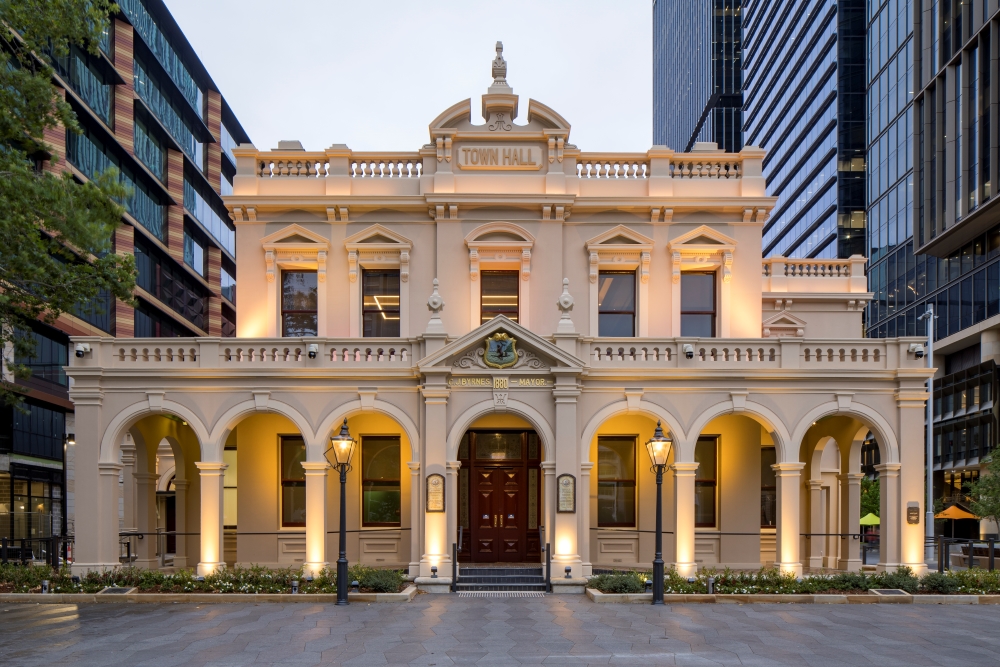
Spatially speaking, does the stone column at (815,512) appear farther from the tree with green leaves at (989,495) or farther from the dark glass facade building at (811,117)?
the dark glass facade building at (811,117)

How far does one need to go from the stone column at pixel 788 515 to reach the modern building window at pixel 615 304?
5.60 m

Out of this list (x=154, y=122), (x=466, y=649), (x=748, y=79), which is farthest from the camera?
(x=748, y=79)

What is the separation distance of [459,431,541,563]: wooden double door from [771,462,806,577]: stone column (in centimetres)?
622

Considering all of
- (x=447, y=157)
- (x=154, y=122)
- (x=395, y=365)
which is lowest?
(x=395, y=365)

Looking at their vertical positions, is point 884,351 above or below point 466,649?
above

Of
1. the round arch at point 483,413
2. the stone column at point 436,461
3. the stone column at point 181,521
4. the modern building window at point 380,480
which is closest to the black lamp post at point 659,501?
the round arch at point 483,413

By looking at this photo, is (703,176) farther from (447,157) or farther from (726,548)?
(726,548)

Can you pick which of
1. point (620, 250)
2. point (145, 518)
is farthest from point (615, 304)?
point (145, 518)

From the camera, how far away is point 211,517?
2112 cm

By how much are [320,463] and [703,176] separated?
13045 mm

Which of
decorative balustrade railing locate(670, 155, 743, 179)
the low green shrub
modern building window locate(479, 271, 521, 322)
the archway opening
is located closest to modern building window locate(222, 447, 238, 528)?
the archway opening

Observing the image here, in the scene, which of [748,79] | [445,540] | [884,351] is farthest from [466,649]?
[748,79]

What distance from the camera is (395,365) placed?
71.0ft

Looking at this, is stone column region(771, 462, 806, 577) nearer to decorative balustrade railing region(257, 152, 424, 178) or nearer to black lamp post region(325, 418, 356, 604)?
black lamp post region(325, 418, 356, 604)
